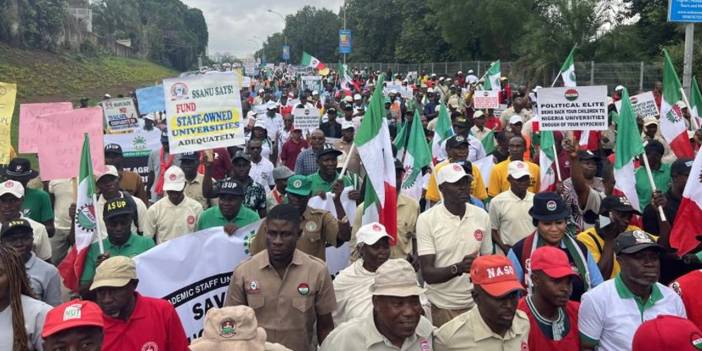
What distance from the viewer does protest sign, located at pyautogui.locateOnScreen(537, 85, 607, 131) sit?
24.8ft

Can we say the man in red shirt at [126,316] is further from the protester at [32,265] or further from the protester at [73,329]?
the protester at [32,265]

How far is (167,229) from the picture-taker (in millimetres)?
6449

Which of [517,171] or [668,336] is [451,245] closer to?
[517,171]

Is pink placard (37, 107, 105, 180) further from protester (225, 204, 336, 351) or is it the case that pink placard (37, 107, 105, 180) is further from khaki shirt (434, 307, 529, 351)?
khaki shirt (434, 307, 529, 351)

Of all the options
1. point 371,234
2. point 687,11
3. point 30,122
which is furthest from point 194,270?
point 687,11

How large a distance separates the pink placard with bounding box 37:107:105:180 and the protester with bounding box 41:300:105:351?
3.38 metres

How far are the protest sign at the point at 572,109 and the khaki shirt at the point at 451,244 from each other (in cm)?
301

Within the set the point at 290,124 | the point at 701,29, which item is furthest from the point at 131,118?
the point at 701,29

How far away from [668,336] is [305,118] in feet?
33.4

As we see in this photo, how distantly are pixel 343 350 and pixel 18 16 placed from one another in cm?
4340

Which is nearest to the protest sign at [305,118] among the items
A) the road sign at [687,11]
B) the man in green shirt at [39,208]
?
the man in green shirt at [39,208]

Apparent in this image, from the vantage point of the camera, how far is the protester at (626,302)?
3.78m

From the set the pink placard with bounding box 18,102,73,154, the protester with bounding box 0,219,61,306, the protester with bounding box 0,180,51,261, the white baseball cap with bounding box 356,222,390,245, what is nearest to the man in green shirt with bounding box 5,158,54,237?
the protester with bounding box 0,180,51,261

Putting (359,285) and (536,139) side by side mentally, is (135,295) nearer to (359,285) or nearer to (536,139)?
(359,285)
